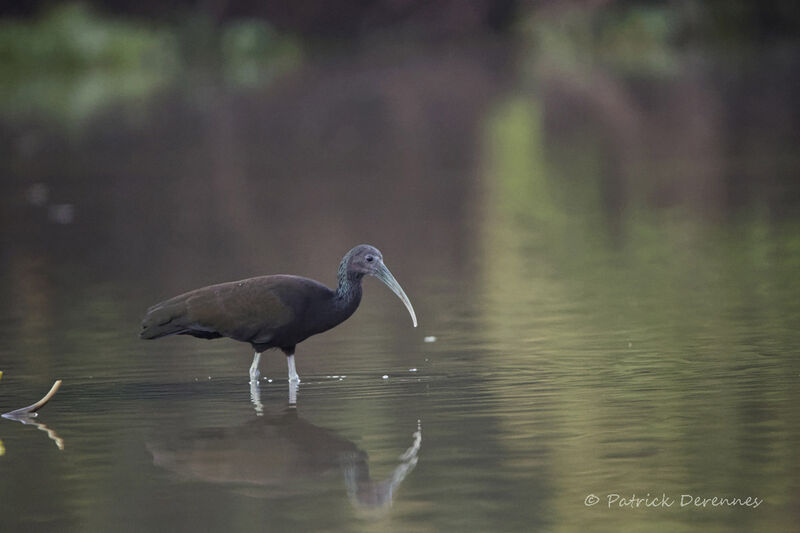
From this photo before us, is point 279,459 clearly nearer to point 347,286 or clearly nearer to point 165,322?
point 165,322

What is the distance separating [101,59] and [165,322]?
39399 millimetres

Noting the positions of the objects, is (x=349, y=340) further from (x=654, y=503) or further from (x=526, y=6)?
(x=526, y=6)

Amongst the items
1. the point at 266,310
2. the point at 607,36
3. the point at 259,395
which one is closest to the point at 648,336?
the point at 266,310

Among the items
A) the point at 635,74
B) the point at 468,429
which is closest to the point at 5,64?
the point at 635,74

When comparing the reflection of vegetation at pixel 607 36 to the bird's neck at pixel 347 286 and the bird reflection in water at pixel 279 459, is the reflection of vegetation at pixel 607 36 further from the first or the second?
the bird reflection in water at pixel 279 459

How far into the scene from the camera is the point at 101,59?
48.1 meters

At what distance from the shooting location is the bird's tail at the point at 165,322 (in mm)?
9586

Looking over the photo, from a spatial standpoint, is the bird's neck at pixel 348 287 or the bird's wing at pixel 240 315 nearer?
the bird's wing at pixel 240 315

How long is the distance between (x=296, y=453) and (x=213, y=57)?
48460mm

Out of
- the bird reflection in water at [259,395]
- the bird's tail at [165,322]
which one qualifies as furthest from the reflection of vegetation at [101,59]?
the bird reflection in water at [259,395]

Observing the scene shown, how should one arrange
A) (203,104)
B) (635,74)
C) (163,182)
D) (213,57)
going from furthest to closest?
(213,57) < (635,74) < (203,104) < (163,182)

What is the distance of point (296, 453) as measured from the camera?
8016mm

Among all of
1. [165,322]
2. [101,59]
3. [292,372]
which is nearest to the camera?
[165,322]

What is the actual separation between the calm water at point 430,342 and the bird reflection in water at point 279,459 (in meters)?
0.02
